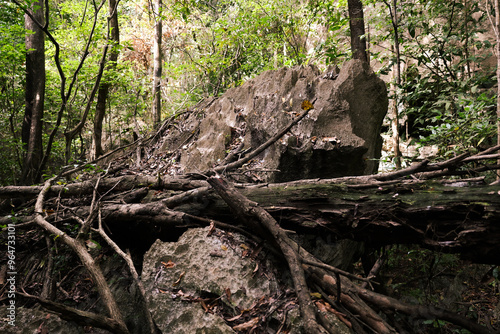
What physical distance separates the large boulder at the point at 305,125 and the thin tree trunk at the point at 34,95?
9.14 feet

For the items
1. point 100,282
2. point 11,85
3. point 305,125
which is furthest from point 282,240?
point 11,85

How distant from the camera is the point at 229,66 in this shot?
31.3ft

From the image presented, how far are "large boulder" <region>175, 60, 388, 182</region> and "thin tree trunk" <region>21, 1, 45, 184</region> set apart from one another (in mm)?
2787

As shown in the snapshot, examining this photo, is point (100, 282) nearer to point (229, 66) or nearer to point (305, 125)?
point (305, 125)

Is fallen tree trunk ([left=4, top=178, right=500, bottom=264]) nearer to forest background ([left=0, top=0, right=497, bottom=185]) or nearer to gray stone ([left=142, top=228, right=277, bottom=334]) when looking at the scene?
gray stone ([left=142, top=228, right=277, bottom=334])

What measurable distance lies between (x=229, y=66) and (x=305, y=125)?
20.7ft

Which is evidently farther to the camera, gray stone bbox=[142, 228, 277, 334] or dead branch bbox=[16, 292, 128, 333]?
gray stone bbox=[142, 228, 277, 334]

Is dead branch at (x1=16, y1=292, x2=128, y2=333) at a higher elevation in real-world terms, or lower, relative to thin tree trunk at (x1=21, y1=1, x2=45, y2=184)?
lower

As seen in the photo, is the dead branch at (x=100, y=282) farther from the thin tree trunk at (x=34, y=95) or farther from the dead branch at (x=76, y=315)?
the thin tree trunk at (x=34, y=95)

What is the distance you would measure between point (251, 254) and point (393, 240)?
115 centimetres

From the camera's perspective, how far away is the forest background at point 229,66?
186 inches

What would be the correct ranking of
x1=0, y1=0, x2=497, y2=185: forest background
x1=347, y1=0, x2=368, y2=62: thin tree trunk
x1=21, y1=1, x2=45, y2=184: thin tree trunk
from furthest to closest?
x1=347, y1=0, x2=368, y2=62: thin tree trunk
x1=21, y1=1, x2=45, y2=184: thin tree trunk
x1=0, y1=0, x2=497, y2=185: forest background

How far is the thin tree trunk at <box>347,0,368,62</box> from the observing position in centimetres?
569

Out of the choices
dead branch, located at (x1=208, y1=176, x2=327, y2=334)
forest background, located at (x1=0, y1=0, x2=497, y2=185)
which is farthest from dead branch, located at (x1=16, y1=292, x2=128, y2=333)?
forest background, located at (x1=0, y1=0, x2=497, y2=185)
